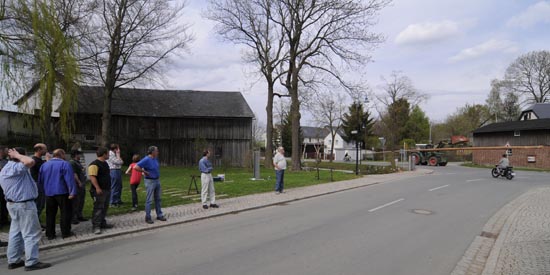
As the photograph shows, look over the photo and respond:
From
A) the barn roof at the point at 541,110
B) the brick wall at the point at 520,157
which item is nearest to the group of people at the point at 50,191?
the brick wall at the point at 520,157

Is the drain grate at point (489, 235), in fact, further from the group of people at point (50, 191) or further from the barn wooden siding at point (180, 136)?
the barn wooden siding at point (180, 136)

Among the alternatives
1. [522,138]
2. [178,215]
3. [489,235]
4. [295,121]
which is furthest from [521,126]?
[178,215]

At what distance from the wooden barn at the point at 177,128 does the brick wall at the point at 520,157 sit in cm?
3133

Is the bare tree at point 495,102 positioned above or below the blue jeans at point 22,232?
above

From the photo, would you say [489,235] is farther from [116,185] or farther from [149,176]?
[116,185]

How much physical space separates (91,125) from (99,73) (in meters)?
13.1

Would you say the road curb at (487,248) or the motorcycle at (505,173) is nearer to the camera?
the road curb at (487,248)

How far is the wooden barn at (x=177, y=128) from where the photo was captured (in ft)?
120

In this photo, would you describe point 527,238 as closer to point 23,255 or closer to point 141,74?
point 23,255

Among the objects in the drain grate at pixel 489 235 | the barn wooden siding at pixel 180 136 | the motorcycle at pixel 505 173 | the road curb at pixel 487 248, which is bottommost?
the drain grate at pixel 489 235

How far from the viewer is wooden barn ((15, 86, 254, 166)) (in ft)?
120

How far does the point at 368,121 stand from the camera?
220 ft

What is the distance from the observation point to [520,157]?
A: 43.6 meters

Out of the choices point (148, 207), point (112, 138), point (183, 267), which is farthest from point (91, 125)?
point (183, 267)
